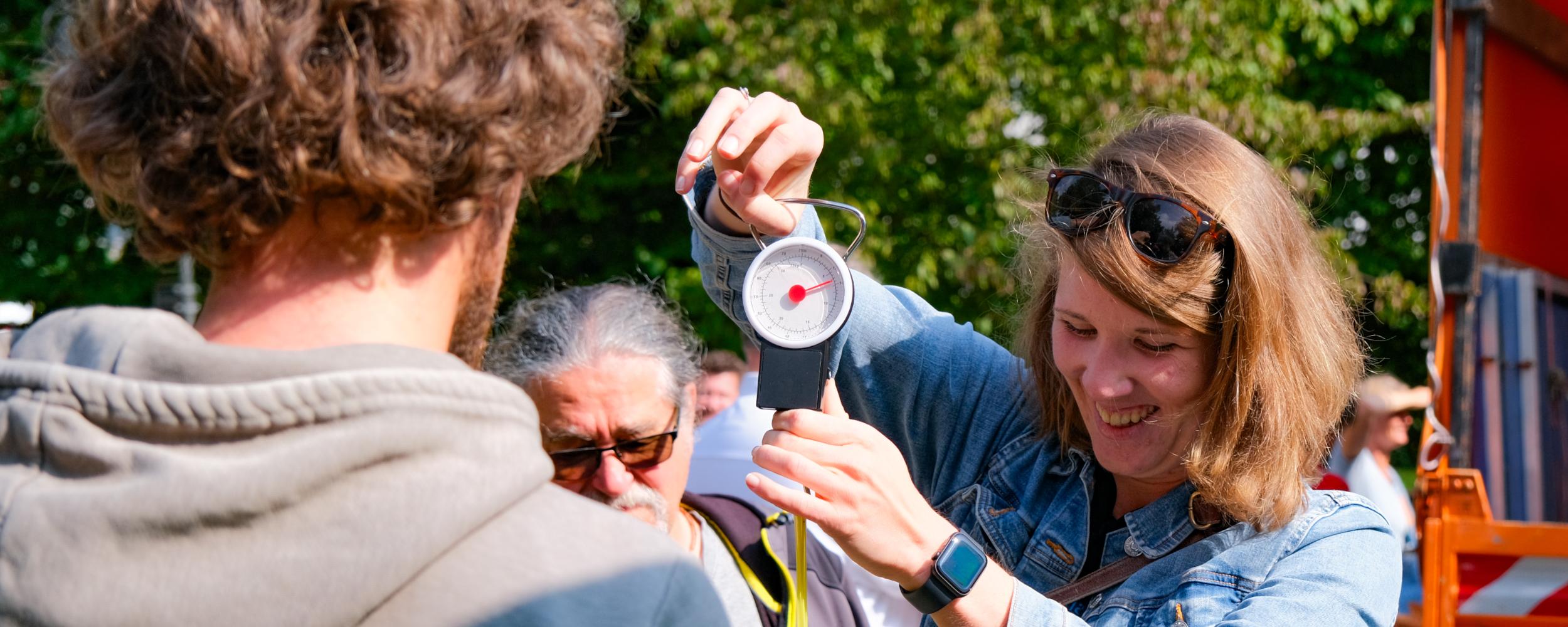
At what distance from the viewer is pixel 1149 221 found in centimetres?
220

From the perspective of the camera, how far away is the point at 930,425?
257 cm

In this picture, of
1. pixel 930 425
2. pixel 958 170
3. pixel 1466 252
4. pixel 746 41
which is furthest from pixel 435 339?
pixel 958 170

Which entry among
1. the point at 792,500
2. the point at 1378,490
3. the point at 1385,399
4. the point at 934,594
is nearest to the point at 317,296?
the point at 792,500

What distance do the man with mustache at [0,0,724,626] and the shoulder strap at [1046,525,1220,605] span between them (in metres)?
1.21

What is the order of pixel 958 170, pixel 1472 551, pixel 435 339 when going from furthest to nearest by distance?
pixel 958 170 → pixel 1472 551 → pixel 435 339

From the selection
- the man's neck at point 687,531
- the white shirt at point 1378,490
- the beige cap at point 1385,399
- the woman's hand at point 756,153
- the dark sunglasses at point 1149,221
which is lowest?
the white shirt at point 1378,490

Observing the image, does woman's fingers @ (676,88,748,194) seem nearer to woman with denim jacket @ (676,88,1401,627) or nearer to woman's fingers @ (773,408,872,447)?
woman with denim jacket @ (676,88,1401,627)

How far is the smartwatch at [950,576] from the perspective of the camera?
1917 mm

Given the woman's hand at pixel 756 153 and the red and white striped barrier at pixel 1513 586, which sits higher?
the woman's hand at pixel 756 153

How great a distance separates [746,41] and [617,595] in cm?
774

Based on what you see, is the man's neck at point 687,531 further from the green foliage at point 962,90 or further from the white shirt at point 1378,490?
the white shirt at point 1378,490

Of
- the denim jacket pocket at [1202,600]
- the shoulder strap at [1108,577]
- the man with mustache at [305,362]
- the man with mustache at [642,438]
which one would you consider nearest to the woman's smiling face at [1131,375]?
the shoulder strap at [1108,577]

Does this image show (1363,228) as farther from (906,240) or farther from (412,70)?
(412,70)

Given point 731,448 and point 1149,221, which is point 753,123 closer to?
point 1149,221
